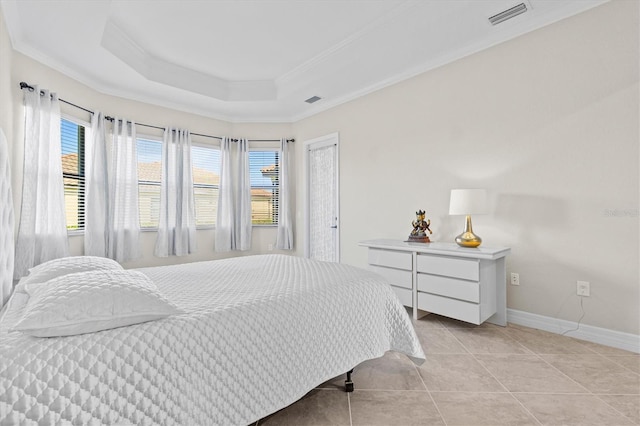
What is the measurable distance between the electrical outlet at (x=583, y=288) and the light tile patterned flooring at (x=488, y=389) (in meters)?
0.38

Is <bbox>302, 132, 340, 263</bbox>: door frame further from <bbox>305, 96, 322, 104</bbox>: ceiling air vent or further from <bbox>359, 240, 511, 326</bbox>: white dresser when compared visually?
<bbox>359, 240, 511, 326</bbox>: white dresser

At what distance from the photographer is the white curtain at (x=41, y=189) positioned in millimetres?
2871

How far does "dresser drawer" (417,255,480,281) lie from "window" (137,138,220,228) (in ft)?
11.4

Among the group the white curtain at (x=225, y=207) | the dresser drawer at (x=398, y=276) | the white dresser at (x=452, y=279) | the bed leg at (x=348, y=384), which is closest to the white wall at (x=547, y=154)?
the white dresser at (x=452, y=279)

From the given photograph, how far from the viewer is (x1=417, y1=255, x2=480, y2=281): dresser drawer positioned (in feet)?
8.62

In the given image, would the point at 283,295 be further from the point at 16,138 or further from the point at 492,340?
the point at 16,138

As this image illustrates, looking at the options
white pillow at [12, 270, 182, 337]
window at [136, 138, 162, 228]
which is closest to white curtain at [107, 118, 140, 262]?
window at [136, 138, 162, 228]

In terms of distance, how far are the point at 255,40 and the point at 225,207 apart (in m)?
2.59

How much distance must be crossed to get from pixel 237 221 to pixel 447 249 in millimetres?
3434

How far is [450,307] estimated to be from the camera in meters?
2.77

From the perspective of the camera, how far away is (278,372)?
1.38 metres

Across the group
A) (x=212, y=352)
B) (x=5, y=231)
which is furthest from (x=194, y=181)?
(x=212, y=352)

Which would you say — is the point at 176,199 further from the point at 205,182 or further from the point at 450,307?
the point at 450,307

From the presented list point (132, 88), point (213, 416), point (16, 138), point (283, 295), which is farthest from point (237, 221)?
point (213, 416)
